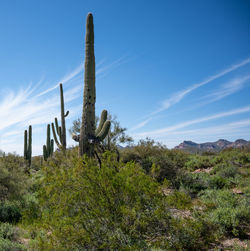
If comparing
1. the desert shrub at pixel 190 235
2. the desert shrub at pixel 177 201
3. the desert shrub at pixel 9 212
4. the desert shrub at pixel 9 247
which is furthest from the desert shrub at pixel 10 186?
the desert shrub at pixel 177 201

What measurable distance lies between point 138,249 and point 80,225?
3.26ft

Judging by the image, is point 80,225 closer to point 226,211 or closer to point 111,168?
point 111,168

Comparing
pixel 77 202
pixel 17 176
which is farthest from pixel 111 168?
pixel 17 176

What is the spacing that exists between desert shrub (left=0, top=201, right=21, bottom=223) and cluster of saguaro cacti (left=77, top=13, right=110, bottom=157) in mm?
3177

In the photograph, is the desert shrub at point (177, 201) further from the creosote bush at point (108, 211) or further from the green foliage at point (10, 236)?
the green foliage at point (10, 236)

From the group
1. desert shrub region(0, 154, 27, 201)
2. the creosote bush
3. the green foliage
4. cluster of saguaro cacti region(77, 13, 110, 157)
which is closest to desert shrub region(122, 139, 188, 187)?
cluster of saguaro cacti region(77, 13, 110, 157)

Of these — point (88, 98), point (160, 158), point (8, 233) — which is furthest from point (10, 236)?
point (160, 158)

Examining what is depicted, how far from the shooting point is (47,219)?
3.87m

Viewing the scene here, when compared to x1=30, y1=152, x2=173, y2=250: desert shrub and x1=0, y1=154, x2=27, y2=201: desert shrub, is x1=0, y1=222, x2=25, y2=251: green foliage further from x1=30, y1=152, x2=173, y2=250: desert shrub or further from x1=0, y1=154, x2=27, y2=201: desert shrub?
x1=0, y1=154, x2=27, y2=201: desert shrub

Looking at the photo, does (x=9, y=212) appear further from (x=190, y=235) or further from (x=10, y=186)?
(x=190, y=235)

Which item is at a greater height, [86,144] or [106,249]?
[86,144]

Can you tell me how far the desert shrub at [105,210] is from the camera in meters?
3.68

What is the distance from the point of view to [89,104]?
848 cm

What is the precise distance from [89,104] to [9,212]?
187 inches
